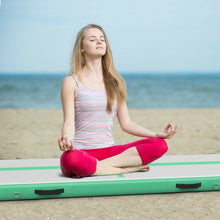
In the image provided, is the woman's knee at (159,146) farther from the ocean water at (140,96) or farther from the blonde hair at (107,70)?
the ocean water at (140,96)

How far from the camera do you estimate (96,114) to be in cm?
311

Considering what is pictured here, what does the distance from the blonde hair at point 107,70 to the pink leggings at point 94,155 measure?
0.33m

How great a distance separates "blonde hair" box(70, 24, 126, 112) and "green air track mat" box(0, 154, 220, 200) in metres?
0.59

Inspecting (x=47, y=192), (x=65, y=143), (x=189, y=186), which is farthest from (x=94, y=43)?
(x=189, y=186)

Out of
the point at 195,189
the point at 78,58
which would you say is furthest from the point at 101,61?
the point at 195,189

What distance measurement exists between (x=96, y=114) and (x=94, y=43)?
539 mm

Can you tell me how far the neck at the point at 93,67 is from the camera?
3201 mm

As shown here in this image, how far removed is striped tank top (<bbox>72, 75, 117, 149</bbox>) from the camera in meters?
3.08

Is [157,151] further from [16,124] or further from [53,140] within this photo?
[16,124]

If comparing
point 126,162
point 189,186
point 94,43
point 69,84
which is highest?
point 94,43

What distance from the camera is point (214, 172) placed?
3.12m

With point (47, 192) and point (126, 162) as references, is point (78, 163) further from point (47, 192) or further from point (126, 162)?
point (126, 162)

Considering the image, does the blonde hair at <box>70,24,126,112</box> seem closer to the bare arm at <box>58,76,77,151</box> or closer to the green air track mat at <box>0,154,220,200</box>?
the bare arm at <box>58,76,77,151</box>

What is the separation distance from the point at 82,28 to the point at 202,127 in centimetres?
496
